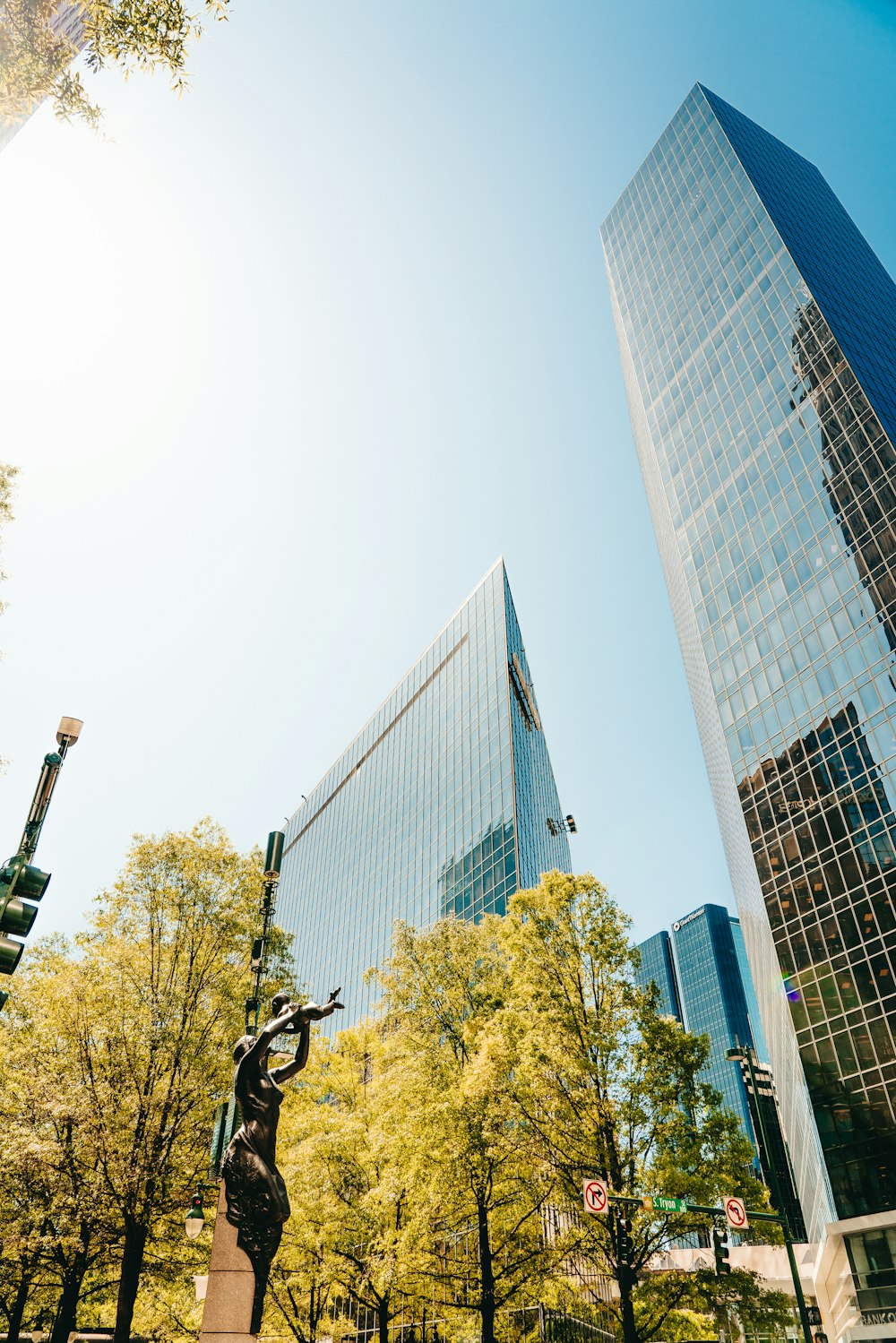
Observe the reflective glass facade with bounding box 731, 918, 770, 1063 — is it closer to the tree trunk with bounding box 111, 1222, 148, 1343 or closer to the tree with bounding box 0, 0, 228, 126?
the tree trunk with bounding box 111, 1222, 148, 1343

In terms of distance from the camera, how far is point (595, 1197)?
15.5 m

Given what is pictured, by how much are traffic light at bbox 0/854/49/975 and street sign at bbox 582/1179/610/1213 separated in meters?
13.3

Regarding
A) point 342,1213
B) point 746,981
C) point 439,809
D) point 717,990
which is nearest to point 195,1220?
point 342,1213

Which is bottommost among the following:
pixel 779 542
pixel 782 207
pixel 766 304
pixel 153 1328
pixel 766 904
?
pixel 153 1328

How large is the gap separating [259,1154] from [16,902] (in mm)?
6317

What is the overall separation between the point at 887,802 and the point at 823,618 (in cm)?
1264

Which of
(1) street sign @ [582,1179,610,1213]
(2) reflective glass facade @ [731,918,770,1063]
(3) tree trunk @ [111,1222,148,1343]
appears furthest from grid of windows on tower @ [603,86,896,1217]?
(2) reflective glass facade @ [731,918,770,1063]

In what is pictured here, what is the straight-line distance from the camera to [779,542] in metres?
53.5

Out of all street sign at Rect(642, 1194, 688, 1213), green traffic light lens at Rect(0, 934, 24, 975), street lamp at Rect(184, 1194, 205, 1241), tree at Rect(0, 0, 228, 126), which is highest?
tree at Rect(0, 0, 228, 126)

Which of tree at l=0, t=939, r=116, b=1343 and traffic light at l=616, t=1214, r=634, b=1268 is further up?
tree at l=0, t=939, r=116, b=1343

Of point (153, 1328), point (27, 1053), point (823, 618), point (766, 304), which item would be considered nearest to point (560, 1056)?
point (27, 1053)

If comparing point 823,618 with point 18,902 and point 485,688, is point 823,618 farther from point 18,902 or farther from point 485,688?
point 18,902

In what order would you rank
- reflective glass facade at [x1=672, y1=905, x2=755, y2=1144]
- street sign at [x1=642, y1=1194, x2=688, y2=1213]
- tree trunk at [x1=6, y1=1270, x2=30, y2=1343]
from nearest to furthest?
street sign at [x1=642, y1=1194, x2=688, y2=1213] → tree trunk at [x1=6, y1=1270, x2=30, y2=1343] → reflective glass facade at [x1=672, y1=905, x2=755, y2=1144]

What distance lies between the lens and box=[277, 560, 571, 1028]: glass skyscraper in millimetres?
58688
